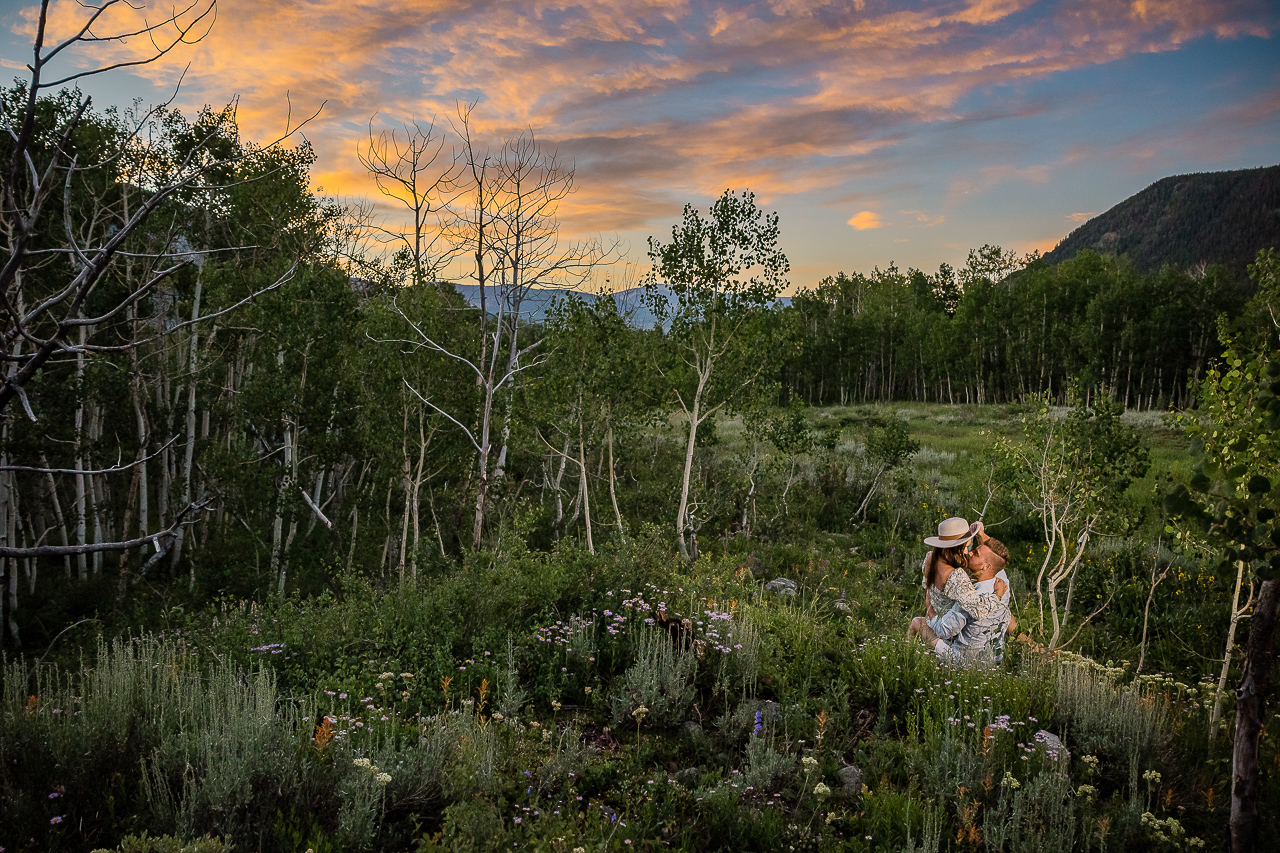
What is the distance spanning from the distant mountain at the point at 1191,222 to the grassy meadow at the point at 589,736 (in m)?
128

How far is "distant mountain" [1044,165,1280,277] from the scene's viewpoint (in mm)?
117250

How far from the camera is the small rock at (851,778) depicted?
4.12m

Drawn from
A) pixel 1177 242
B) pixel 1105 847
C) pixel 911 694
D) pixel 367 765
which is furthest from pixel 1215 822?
pixel 1177 242

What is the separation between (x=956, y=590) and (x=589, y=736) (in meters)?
3.53

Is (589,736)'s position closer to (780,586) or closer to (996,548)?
(996,548)

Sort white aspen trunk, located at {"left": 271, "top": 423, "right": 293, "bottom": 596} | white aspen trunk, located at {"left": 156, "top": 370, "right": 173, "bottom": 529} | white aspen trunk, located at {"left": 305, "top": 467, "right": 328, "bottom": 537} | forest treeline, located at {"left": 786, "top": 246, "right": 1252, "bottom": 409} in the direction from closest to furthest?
1. white aspen trunk, located at {"left": 271, "top": 423, "right": 293, "bottom": 596}
2. white aspen trunk, located at {"left": 156, "top": 370, "right": 173, "bottom": 529}
3. white aspen trunk, located at {"left": 305, "top": 467, "right": 328, "bottom": 537}
4. forest treeline, located at {"left": 786, "top": 246, "right": 1252, "bottom": 409}

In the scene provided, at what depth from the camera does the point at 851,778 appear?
4.20 m

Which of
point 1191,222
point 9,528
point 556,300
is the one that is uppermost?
point 1191,222

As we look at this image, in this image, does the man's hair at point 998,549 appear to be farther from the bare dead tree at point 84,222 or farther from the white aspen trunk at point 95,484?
the white aspen trunk at point 95,484

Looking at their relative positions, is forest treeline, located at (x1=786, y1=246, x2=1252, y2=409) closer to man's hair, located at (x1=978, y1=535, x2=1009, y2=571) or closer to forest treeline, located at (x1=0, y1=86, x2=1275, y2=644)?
forest treeline, located at (x1=0, y1=86, x2=1275, y2=644)

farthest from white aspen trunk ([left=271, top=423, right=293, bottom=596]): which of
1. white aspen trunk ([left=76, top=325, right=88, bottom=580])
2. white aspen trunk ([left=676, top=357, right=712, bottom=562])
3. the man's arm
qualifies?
the man's arm

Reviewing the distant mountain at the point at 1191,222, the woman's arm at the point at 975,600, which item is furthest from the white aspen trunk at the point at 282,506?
the distant mountain at the point at 1191,222

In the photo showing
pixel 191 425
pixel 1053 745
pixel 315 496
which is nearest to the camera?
pixel 1053 745

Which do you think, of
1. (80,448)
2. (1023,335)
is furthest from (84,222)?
(1023,335)
